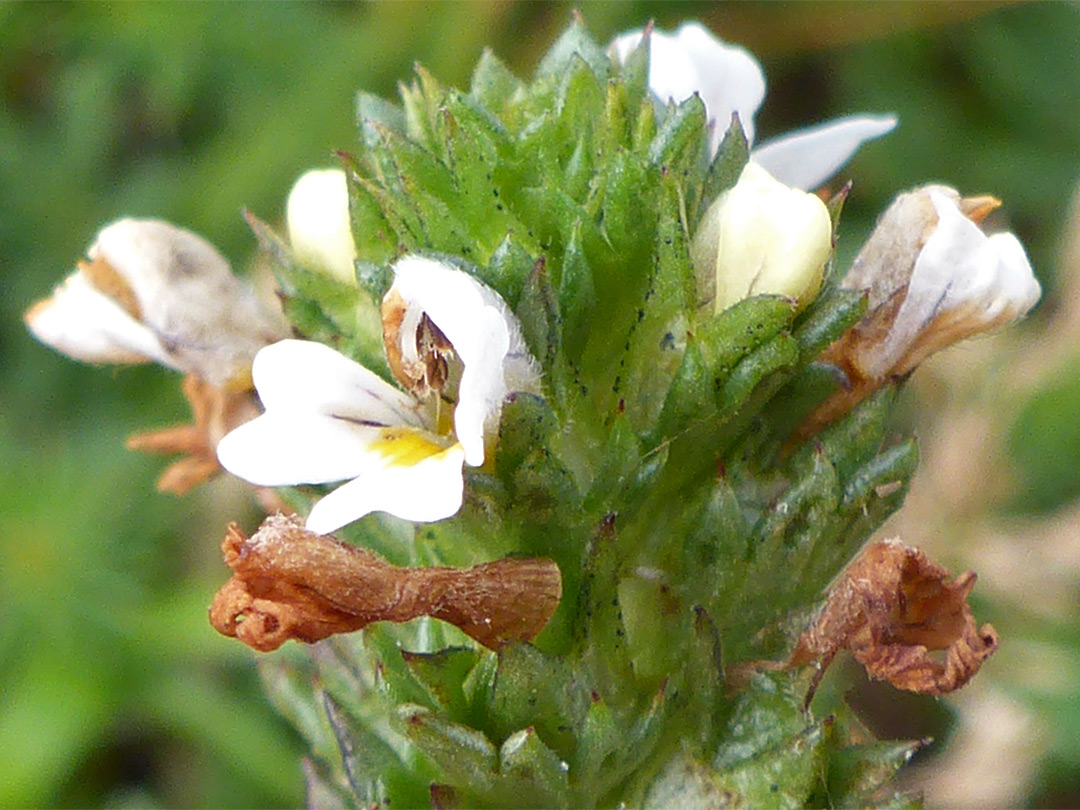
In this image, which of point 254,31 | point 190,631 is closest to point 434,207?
point 190,631

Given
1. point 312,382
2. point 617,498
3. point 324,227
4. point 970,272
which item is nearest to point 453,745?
point 617,498

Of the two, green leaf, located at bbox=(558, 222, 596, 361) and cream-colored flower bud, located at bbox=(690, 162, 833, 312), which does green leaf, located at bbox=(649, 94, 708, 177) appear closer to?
cream-colored flower bud, located at bbox=(690, 162, 833, 312)

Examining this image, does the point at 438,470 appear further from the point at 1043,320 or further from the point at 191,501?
the point at 1043,320

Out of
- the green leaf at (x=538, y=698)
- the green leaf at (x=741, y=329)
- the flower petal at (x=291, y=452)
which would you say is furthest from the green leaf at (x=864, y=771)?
the flower petal at (x=291, y=452)

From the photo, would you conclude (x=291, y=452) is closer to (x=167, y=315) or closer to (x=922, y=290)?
(x=167, y=315)

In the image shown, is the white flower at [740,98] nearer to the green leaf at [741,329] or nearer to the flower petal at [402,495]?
the green leaf at [741,329]

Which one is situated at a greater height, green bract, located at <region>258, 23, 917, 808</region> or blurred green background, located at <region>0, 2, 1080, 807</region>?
green bract, located at <region>258, 23, 917, 808</region>

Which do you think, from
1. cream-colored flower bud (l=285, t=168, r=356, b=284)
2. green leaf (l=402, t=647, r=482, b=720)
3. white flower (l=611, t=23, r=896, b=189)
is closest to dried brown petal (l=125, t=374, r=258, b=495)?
cream-colored flower bud (l=285, t=168, r=356, b=284)
